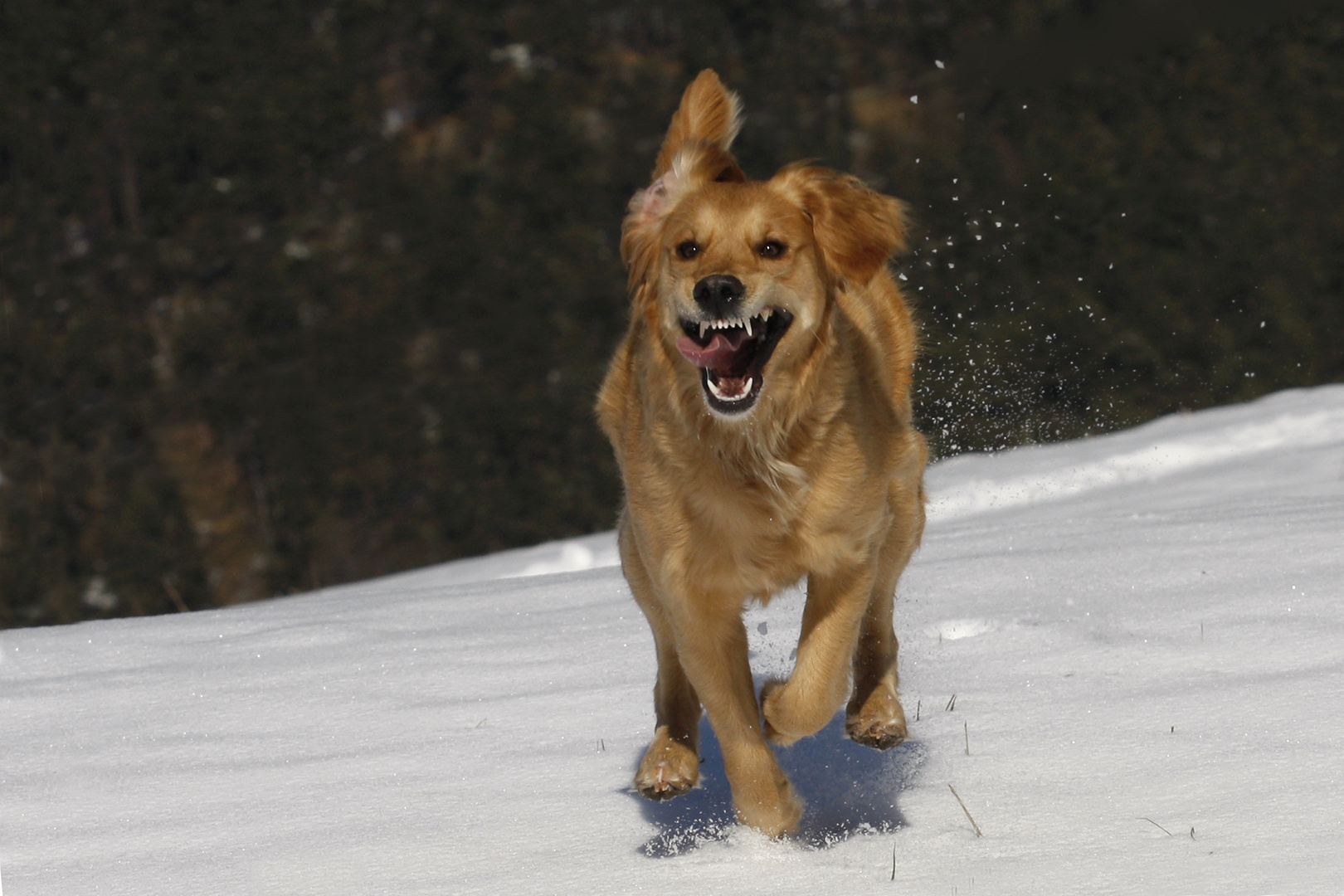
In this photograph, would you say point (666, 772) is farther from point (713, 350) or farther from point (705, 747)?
point (713, 350)

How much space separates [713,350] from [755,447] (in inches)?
8.0

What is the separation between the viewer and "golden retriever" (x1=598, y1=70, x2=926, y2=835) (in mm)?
2812

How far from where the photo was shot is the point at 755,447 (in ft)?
9.24

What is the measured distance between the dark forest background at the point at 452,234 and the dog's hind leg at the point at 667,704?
6618 millimetres

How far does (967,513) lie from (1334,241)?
200 inches

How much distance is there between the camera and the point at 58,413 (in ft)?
36.9

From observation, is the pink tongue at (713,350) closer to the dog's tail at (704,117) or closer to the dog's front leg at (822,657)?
the dog's front leg at (822,657)

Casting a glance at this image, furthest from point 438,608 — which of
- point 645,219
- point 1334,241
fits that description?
point 1334,241

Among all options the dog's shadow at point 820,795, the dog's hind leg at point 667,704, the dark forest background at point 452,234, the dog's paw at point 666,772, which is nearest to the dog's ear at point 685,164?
the dog's hind leg at point 667,704

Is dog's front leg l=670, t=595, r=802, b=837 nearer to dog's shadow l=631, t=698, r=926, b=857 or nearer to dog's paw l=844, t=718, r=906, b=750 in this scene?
dog's shadow l=631, t=698, r=926, b=857

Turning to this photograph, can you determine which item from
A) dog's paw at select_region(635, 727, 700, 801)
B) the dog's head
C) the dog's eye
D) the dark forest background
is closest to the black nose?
the dog's head

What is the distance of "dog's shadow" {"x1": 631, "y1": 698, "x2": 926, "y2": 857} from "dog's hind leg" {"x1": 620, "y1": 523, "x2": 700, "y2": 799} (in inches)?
3.3

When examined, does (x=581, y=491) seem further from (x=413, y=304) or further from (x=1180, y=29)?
(x=1180, y=29)

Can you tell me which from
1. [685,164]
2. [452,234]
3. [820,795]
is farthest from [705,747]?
[452,234]
